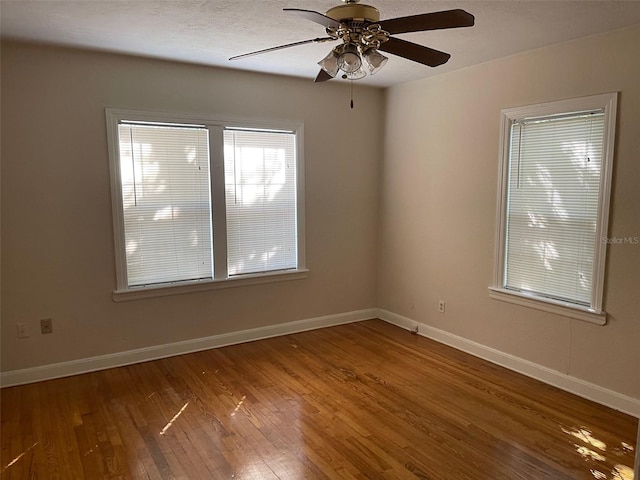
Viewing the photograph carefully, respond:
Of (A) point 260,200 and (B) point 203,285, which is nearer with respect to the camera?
(B) point 203,285

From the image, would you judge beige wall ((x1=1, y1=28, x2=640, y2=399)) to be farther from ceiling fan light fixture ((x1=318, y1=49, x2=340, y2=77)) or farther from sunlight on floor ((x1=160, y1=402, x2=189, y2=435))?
ceiling fan light fixture ((x1=318, y1=49, x2=340, y2=77))

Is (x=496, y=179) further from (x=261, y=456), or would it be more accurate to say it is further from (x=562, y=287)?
(x=261, y=456)

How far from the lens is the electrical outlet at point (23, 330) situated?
133 inches

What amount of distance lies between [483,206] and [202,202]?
2.39m

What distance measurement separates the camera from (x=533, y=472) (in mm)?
2381

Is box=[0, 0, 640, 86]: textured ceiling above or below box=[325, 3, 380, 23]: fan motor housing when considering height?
Result: above

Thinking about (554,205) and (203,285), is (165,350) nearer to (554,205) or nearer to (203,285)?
(203,285)

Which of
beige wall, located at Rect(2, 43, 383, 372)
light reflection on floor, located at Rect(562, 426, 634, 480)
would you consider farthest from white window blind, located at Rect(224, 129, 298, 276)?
light reflection on floor, located at Rect(562, 426, 634, 480)

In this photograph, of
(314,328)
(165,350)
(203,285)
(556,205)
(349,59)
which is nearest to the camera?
(349,59)

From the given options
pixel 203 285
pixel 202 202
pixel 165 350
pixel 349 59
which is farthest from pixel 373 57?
pixel 165 350

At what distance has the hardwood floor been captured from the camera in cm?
242

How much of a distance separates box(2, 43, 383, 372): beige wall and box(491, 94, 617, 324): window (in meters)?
1.84

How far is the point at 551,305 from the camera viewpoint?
338 cm

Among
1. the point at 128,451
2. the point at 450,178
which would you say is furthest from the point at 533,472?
the point at 450,178
